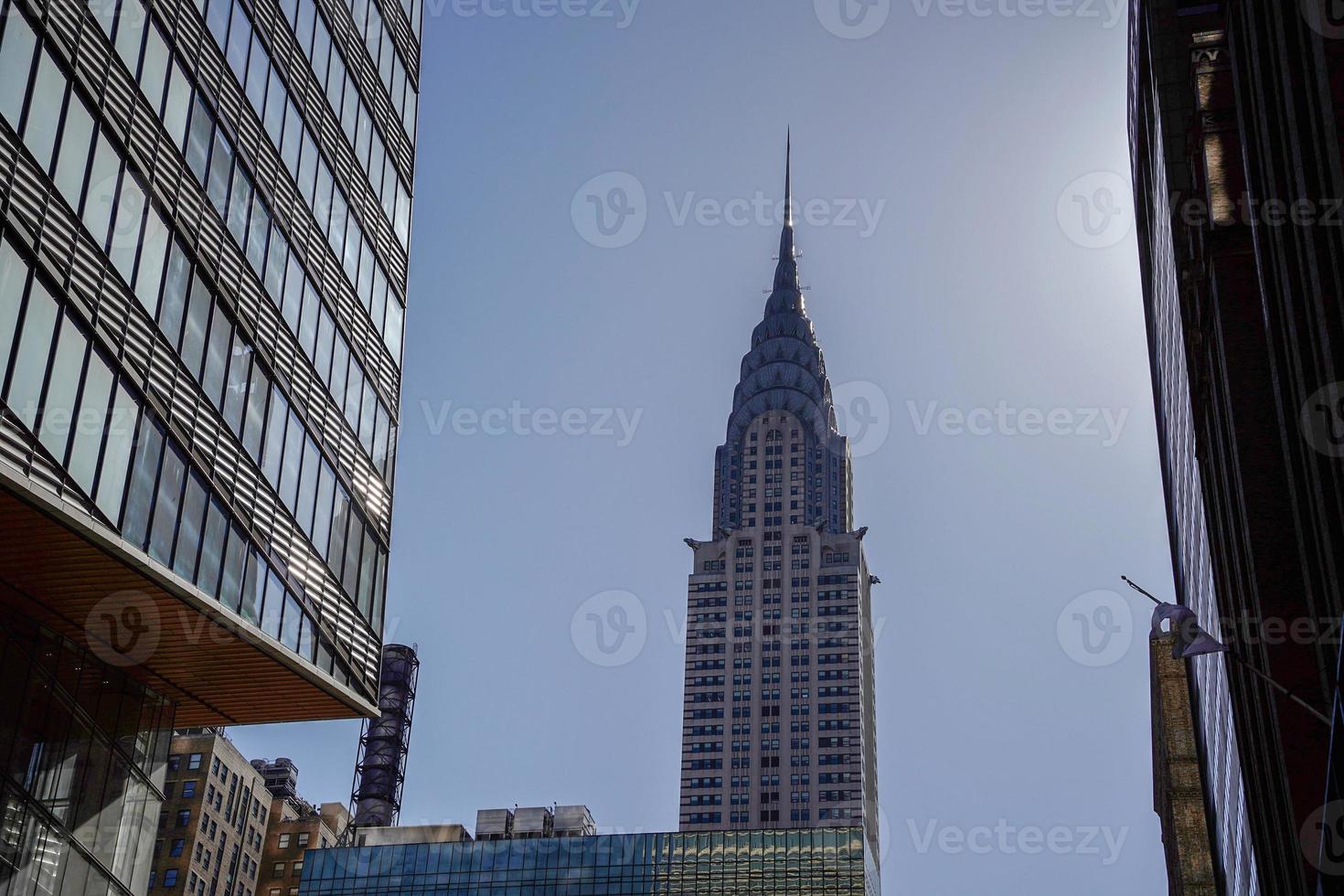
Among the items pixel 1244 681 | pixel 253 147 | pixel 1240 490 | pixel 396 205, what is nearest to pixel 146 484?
pixel 253 147

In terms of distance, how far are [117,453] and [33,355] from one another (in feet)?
9.70

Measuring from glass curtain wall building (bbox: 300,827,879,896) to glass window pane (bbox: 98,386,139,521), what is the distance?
10122 centimetres

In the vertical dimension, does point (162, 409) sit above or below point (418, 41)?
below

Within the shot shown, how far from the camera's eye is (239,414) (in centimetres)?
3553

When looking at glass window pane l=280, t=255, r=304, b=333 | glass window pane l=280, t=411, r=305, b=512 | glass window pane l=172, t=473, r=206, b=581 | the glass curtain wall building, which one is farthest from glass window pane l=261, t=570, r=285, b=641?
the glass curtain wall building

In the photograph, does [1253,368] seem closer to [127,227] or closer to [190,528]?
[190,528]

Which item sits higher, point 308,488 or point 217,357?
point 217,357

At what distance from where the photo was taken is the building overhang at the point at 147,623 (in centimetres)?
2775

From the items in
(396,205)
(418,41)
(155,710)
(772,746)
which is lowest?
(155,710)

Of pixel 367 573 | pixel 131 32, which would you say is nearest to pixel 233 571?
pixel 367 573

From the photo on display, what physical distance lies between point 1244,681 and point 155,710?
28.9 meters

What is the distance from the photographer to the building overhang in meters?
27.8

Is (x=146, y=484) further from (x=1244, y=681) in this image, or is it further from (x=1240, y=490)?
(x=1244, y=681)

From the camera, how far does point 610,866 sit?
128 m
